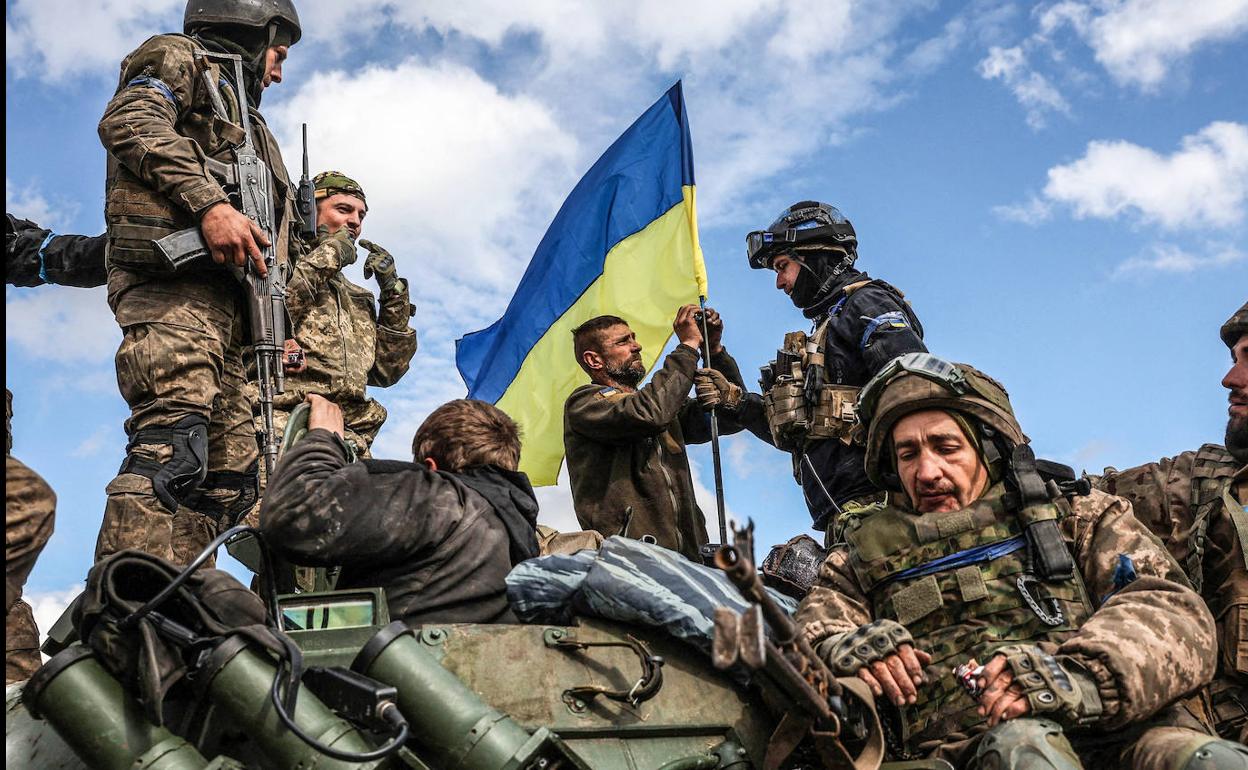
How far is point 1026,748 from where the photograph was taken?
13.5 feet

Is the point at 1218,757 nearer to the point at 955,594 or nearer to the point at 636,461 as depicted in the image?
the point at 955,594

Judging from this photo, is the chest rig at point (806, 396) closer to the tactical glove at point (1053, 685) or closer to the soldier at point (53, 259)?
the tactical glove at point (1053, 685)

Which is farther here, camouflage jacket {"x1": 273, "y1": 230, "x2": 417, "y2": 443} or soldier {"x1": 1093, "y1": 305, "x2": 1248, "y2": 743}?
camouflage jacket {"x1": 273, "y1": 230, "x2": 417, "y2": 443}

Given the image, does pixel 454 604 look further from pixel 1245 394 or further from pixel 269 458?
pixel 1245 394

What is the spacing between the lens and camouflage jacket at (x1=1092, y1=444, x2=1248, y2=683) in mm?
5910

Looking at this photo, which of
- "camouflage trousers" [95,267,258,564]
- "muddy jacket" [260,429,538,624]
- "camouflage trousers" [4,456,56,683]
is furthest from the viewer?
"camouflage trousers" [95,267,258,564]

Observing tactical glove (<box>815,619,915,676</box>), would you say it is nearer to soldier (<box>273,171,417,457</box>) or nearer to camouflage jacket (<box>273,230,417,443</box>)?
soldier (<box>273,171,417,457</box>)

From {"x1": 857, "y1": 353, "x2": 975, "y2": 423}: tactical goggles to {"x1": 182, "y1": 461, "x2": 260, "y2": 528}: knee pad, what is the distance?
428 centimetres

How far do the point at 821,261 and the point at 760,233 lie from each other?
49cm

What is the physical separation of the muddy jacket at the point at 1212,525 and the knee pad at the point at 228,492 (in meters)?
4.85

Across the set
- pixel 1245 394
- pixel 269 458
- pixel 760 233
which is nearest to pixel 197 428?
pixel 269 458

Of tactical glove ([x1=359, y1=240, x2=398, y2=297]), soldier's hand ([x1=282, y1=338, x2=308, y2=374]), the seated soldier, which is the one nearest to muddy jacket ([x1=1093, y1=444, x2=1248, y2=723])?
the seated soldier

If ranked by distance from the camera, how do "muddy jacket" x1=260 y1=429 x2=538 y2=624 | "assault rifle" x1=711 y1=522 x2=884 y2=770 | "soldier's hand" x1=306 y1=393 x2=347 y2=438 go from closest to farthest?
"assault rifle" x1=711 y1=522 x2=884 y2=770 < "muddy jacket" x1=260 y1=429 x2=538 y2=624 < "soldier's hand" x1=306 y1=393 x2=347 y2=438

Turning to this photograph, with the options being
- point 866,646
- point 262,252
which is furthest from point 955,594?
point 262,252
